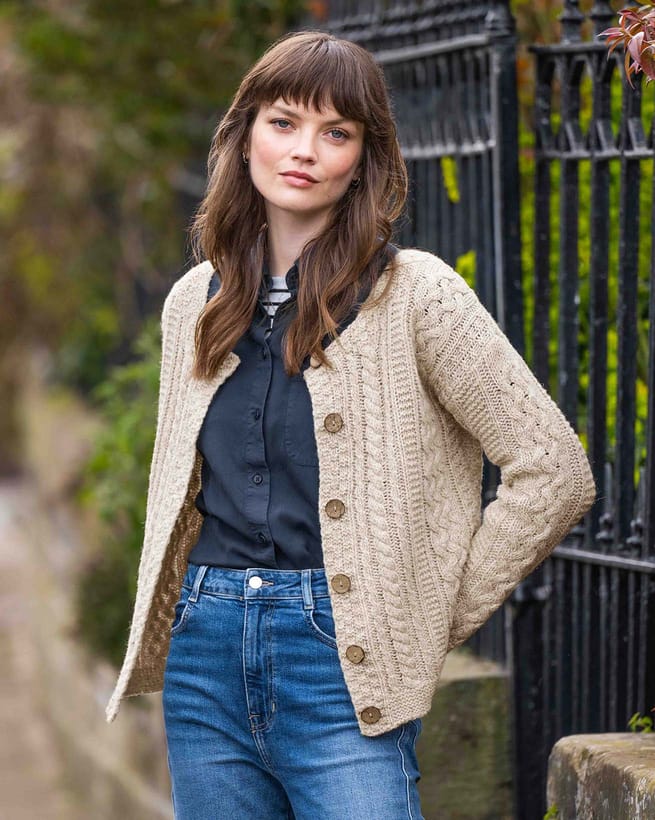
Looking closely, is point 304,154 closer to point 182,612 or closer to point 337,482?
point 337,482

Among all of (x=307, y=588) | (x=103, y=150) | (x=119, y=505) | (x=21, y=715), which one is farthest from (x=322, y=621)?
(x=103, y=150)

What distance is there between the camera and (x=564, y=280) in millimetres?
3648

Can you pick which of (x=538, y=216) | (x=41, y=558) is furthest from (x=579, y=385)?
(x=41, y=558)

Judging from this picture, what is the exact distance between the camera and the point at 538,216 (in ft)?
12.2

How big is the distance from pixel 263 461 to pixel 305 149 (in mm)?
557

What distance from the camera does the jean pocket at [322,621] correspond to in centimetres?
251

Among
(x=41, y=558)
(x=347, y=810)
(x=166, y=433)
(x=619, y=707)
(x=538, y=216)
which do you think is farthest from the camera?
(x=41, y=558)

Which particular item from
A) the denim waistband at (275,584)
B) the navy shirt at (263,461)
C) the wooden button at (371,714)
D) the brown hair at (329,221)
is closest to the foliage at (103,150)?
the brown hair at (329,221)

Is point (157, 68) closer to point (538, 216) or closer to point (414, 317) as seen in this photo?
point (538, 216)

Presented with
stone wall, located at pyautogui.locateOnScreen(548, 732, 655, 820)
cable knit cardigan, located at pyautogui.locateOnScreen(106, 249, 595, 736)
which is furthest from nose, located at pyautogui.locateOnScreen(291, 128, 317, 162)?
stone wall, located at pyautogui.locateOnScreen(548, 732, 655, 820)

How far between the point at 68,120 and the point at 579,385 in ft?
20.5

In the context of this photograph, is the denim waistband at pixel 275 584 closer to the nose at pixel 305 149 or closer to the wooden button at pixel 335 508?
the wooden button at pixel 335 508

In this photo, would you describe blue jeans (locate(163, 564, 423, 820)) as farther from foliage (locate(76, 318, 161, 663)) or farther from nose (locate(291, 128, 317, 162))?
foliage (locate(76, 318, 161, 663))

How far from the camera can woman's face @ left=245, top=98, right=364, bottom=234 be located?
2596 mm
